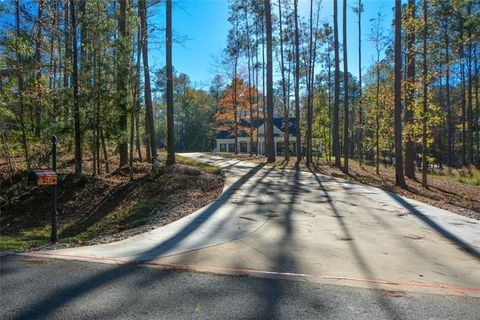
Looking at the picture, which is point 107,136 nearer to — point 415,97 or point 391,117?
point 415,97

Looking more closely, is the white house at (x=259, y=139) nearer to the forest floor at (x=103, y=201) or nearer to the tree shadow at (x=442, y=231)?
the forest floor at (x=103, y=201)

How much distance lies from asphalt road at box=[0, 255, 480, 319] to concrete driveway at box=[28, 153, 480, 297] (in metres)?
0.32

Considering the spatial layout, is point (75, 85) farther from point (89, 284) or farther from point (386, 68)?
point (386, 68)

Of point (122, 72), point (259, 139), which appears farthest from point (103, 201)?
point (259, 139)

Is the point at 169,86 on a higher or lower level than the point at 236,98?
lower

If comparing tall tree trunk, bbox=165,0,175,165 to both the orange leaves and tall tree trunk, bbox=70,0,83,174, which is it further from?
the orange leaves

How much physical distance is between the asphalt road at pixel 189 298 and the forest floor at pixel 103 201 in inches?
125

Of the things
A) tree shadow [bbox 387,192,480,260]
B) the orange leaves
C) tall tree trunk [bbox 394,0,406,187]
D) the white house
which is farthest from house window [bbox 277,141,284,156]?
tree shadow [bbox 387,192,480,260]

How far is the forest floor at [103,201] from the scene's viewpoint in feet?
28.8

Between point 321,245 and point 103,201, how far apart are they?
23.9 feet

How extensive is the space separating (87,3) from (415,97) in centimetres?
1386

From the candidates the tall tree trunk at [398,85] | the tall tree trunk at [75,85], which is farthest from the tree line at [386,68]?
the tall tree trunk at [75,85]

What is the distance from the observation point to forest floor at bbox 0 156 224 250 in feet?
28.8

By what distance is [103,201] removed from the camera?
441 inches
